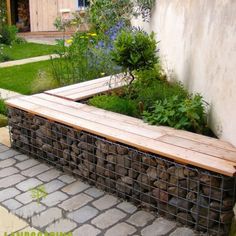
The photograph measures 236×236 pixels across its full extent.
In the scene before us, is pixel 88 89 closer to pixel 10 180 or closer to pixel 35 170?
pixel 35 170

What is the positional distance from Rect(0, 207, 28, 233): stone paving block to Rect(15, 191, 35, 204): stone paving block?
191 mm

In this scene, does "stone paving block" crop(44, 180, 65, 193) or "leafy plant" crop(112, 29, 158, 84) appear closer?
"stone paving block" crop(44, 180, 65, 193)

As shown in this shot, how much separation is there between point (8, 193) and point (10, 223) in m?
0.49

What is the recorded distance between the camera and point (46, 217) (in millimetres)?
3090

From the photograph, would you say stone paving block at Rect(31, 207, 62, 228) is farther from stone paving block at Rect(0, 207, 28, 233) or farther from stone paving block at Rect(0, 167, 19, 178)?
stone paving block at Rect(0, 167, 19, 178)

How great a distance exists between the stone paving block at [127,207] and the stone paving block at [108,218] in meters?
0.06

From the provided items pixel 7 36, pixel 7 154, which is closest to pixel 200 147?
pixel 7 154

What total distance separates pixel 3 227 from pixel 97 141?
1.03 meters

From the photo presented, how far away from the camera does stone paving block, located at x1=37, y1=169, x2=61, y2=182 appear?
373 cm

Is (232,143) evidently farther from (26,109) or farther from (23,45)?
(23,45)

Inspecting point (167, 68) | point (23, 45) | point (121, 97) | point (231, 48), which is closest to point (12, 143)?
point (121, 97)

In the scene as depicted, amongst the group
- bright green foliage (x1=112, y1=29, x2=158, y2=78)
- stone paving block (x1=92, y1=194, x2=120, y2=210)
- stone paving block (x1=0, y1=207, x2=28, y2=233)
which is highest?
bright green foliage (x1=112, y1=29, x2=158, y2=78)

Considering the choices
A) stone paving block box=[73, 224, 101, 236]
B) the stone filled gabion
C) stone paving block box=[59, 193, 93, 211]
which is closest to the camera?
the stone filled gabion

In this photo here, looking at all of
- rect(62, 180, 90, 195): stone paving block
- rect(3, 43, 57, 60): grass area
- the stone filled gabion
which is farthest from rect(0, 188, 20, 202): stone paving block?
rect(3, 43, 57, 60): grass area
